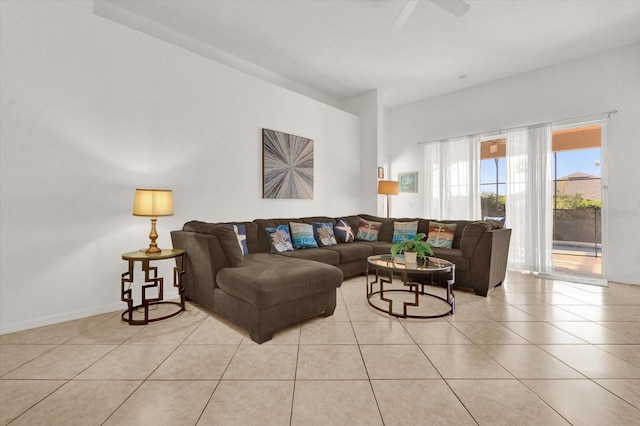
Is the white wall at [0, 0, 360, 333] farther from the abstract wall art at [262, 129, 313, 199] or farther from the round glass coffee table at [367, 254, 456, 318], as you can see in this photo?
the round glass coffee table at [367, 254, 456, 318]

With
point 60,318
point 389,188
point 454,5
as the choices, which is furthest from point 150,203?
point 389,188

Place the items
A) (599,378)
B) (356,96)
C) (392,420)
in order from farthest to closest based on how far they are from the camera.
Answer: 1. (356,96)
2. (599,378)
3. (392,420)

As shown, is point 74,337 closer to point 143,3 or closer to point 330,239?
point 330,239

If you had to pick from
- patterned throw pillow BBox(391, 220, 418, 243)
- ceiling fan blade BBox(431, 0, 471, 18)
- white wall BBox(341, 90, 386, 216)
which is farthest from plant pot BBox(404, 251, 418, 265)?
white wall BBox(341, 90, 386, 216)

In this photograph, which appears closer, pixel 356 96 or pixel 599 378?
pixel 599 378

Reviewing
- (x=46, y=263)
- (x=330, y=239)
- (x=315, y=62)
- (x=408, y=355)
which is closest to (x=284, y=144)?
(x=315, y=62)

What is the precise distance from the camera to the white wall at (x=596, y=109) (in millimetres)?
3961

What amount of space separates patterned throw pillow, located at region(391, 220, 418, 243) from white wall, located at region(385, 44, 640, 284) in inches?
89.5

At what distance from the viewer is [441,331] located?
7.93ft

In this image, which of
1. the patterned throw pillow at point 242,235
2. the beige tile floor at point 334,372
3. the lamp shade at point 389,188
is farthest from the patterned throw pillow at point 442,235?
the patterned throw pillow at point 242,235

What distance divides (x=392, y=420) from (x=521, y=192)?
4.72 m

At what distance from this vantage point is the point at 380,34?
3.78 metres

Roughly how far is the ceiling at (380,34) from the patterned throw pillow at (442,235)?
2.51 m

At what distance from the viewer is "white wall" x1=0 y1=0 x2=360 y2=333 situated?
95.3 inches
